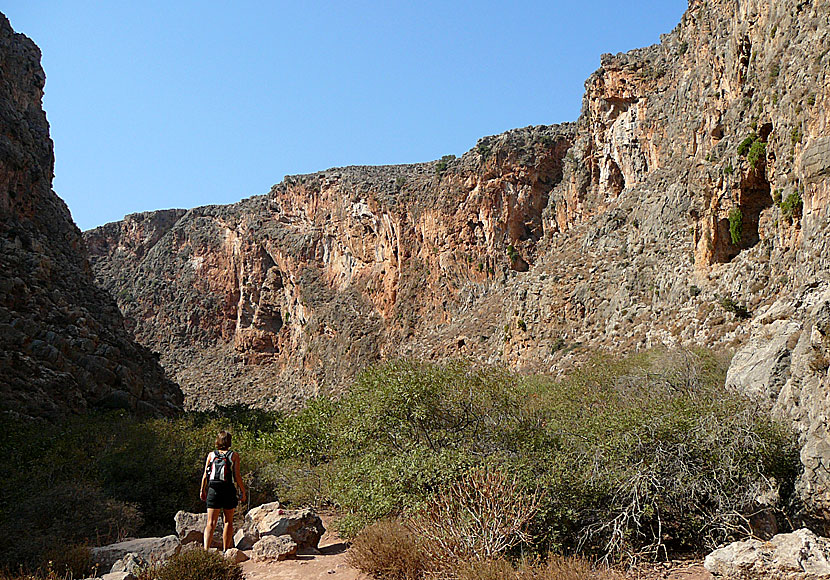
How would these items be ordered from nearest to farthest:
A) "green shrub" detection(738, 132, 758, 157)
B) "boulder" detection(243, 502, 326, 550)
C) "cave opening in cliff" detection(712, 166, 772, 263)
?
"boulder" detection(243, 502, 326, 550)
"green shrub" detection(738, 132, 758, 157)
"cave opening in cliff" detection(712, 166, 772, 263)

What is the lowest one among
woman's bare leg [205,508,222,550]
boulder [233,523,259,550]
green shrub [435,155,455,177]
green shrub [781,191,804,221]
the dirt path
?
the dirt path

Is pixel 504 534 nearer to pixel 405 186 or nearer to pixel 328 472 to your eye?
pixel 328 472

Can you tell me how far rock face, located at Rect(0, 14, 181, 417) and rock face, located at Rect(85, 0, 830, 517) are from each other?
21223 mm

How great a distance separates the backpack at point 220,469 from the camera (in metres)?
9.57

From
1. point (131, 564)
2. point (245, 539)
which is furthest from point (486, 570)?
point (245, 539)

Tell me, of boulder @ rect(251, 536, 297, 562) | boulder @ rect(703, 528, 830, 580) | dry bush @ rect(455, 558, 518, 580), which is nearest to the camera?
boulder @ rect(703, 528, 830, 580)

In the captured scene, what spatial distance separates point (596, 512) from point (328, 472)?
7294 millimetres

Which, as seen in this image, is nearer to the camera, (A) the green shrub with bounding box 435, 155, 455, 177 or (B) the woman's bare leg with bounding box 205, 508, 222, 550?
(B) the woman's bare leg with bounding box 205, 508, 222, 550

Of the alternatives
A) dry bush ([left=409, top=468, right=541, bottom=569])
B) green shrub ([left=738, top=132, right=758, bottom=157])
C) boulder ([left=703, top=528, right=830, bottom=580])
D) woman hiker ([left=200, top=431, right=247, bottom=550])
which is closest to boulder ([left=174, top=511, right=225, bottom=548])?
woman hiker ([left=200, top=431, right=247, bottom=550])

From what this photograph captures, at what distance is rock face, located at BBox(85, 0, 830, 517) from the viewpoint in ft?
66.5

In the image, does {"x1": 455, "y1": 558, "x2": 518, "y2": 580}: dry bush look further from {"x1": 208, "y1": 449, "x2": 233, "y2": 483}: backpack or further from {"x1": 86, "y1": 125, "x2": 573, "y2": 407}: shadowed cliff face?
{"x1": 86, "y1": 125, "x2": 573, "y2": 407}: shadowed cliff face

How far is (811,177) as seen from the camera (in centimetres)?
1934

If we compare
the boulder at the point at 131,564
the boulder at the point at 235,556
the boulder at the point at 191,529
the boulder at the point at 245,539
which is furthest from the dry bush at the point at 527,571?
the boulder at the point at 191,529

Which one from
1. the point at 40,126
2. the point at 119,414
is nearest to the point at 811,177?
the point at 119,414
